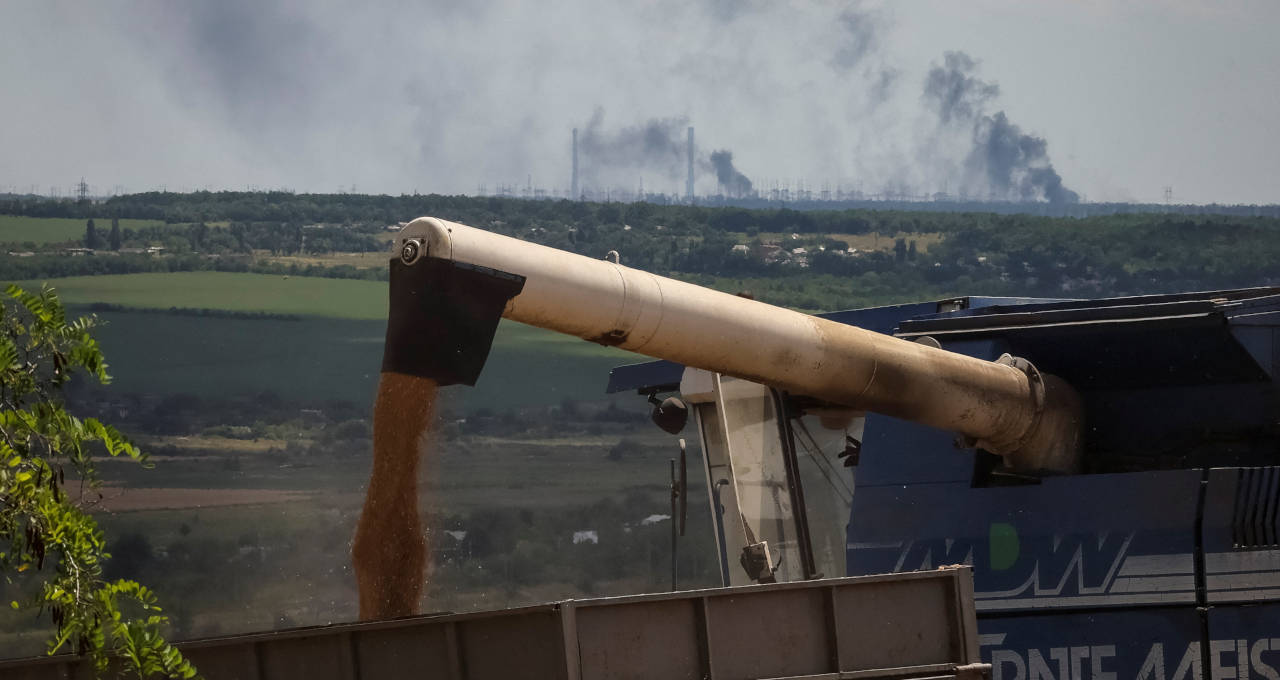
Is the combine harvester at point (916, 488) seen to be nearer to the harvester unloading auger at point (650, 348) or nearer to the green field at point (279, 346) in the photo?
the harvester unloading auger at point (650, 348)

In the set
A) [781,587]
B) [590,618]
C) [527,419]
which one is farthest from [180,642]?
[527,419]

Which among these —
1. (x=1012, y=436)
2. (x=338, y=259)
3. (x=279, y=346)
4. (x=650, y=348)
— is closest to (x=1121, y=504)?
(x=1012, y=436)

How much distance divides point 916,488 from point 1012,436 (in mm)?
Result: 695

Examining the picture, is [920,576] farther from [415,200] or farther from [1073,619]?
[415,200]

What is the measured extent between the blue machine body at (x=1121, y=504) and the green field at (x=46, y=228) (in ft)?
327

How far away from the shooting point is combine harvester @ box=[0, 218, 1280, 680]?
8.48 meters

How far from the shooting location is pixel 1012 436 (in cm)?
1145

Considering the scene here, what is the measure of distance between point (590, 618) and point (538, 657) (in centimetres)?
29

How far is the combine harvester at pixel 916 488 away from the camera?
848 cm

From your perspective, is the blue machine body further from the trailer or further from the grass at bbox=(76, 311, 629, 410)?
the grass at bbox=(76, 311, 629, 410)

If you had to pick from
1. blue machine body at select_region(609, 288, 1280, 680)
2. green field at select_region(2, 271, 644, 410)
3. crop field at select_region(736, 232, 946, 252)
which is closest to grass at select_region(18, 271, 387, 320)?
green field at select_region(2, 271, 644, 410)

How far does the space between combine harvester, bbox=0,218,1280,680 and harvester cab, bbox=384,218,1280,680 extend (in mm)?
14

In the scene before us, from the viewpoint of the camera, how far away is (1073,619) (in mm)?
11000

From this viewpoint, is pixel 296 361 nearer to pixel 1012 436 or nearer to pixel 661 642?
pixel 1012 436
